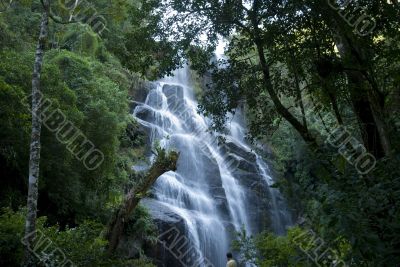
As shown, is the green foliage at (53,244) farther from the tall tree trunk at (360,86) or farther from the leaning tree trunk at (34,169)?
the tall tree trunk at (360,86)

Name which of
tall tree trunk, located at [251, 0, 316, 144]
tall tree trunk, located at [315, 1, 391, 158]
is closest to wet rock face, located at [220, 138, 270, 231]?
tall tree trunk, located at [251, 0, 316, 144]

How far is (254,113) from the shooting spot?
8.17m

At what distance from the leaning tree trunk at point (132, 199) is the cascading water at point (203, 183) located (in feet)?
16.7

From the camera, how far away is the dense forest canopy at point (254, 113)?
15.1 ft

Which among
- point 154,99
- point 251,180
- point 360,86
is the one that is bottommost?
point 360,86

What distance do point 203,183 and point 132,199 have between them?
1124 centimetres

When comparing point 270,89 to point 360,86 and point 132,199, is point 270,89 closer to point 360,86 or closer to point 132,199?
point 360,86

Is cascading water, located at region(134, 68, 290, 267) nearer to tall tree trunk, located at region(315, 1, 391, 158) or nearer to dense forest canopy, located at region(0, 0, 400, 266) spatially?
dense forest canopy, located at region(0, 0, 400, 266)

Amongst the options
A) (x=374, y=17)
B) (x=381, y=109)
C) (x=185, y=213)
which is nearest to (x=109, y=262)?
(x=381, y=109)

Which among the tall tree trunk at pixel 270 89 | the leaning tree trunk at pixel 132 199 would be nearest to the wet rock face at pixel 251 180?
the leaning tree trunk at pixel 132 199

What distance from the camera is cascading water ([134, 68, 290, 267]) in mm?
18391

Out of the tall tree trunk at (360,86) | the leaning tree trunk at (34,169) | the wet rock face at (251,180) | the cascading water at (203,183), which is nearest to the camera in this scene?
the tall tree trunk at (360,86)

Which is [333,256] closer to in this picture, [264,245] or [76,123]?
[264,245]

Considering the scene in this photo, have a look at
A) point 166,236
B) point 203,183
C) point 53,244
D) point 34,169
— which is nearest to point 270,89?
point 34,169
